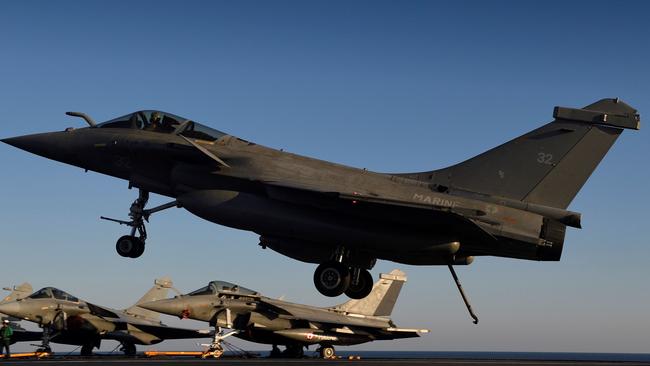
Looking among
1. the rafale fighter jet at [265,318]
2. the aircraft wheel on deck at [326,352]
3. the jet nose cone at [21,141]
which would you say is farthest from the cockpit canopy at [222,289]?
the jet nose cone at [21,141]

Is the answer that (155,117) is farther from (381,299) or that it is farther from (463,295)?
(381,299)

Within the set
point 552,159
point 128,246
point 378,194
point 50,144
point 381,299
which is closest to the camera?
point 378,194

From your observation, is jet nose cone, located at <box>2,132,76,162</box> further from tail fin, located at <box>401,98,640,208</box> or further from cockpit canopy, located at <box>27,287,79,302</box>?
cockpit canopy, located at <box>27,287,79,302</box>

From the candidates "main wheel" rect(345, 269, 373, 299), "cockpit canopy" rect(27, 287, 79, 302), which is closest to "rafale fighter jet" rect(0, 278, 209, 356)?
"cockpit canopy" rect(27, 287, 79, 302)

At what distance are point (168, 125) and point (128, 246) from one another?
3.38m

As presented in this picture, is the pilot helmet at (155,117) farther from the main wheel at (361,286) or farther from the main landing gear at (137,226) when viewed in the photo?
the main wheel at (361,286)

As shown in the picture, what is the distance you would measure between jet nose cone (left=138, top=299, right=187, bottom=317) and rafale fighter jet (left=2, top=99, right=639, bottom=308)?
61.9 ft

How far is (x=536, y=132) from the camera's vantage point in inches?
851

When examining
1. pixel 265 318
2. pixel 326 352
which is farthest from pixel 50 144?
pixel 326 352

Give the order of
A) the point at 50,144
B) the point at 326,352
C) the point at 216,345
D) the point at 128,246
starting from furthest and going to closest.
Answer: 1. the point at 326,352
2. the point at 216,345
3. the point at 50,144
4. the point at 128,246

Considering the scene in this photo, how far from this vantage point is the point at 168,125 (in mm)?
22547

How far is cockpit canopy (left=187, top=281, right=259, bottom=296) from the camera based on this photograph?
136ft

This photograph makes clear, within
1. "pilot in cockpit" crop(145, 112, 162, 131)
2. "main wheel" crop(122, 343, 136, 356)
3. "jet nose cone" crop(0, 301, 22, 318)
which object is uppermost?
"pilot in cockpit" crop(145, 112, 162, 131)

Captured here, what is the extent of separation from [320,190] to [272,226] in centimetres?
161
